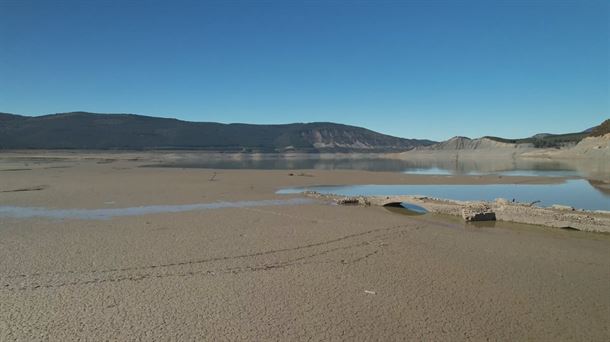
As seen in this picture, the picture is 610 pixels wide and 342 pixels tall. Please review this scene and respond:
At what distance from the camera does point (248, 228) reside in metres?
10.7

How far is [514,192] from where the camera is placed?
2084cm

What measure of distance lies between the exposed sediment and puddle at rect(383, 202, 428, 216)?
0.73ft

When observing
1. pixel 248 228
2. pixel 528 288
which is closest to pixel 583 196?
pixel 528 288

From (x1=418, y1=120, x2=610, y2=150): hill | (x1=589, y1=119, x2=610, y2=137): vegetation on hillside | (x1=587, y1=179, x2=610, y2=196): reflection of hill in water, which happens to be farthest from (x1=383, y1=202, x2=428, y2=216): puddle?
(x1=418, y1=120, x2=610, y2=150): hill

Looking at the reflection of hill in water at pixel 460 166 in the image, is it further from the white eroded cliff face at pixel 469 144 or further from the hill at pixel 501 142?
the white eroded cliff face at pixel 469 144

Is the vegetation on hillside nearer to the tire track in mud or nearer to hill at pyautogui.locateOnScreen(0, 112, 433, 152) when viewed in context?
the tire track in mud

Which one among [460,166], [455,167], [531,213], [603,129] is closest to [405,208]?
[531,213]

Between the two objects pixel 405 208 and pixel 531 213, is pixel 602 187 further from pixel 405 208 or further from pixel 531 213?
pixel 405 208

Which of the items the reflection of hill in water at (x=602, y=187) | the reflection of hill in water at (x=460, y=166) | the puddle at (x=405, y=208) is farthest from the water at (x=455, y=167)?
the puddle at (x=405, y=208)

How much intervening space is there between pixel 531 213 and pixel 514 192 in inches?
396

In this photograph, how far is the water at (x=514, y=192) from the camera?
1756 centimetres

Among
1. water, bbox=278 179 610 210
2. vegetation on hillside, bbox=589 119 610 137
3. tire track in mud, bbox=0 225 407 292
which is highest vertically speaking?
vegetation on hillside, bbox=589 119 610 137

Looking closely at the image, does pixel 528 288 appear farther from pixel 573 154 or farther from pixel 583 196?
pixel 573 154

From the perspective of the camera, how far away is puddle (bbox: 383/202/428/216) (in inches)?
554
